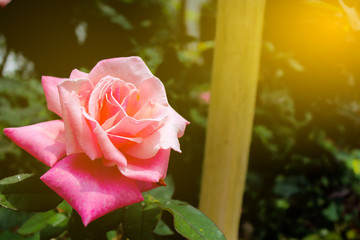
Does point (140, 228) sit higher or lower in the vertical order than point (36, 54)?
higher

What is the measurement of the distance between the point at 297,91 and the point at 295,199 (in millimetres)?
695

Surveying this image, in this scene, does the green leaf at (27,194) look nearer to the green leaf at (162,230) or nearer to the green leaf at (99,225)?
the green leaf at (99,225)

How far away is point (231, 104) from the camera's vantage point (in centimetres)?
91

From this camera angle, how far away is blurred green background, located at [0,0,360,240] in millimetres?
1485

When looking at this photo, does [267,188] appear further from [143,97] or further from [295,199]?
[143,97]

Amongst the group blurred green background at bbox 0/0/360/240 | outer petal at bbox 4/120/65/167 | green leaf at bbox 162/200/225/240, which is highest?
outer petal at bbox 4/120/65/167

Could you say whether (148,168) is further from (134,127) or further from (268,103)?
(268,103)

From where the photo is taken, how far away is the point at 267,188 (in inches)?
71.5

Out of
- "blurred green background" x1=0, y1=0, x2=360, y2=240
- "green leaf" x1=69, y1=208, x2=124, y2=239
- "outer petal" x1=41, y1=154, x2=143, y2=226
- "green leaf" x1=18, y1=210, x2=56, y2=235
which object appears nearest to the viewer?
"outer petal" x1=41, y1=154, x2=143, y2=226

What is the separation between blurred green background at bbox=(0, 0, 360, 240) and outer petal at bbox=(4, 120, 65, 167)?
0.94 meters

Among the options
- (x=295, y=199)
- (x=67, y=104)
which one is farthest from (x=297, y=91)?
(x=67, y=104)

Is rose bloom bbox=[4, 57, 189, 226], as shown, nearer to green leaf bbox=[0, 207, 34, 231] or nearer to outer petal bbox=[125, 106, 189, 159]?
outer petal bbox=[125, 106, 189, 159]

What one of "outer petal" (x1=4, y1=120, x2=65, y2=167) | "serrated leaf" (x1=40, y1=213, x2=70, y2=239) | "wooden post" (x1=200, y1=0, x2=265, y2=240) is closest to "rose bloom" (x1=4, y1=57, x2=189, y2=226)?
"outer petal" (x1=4, y1=120, x2=65, y2=167)

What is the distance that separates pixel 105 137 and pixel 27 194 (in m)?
0.18
